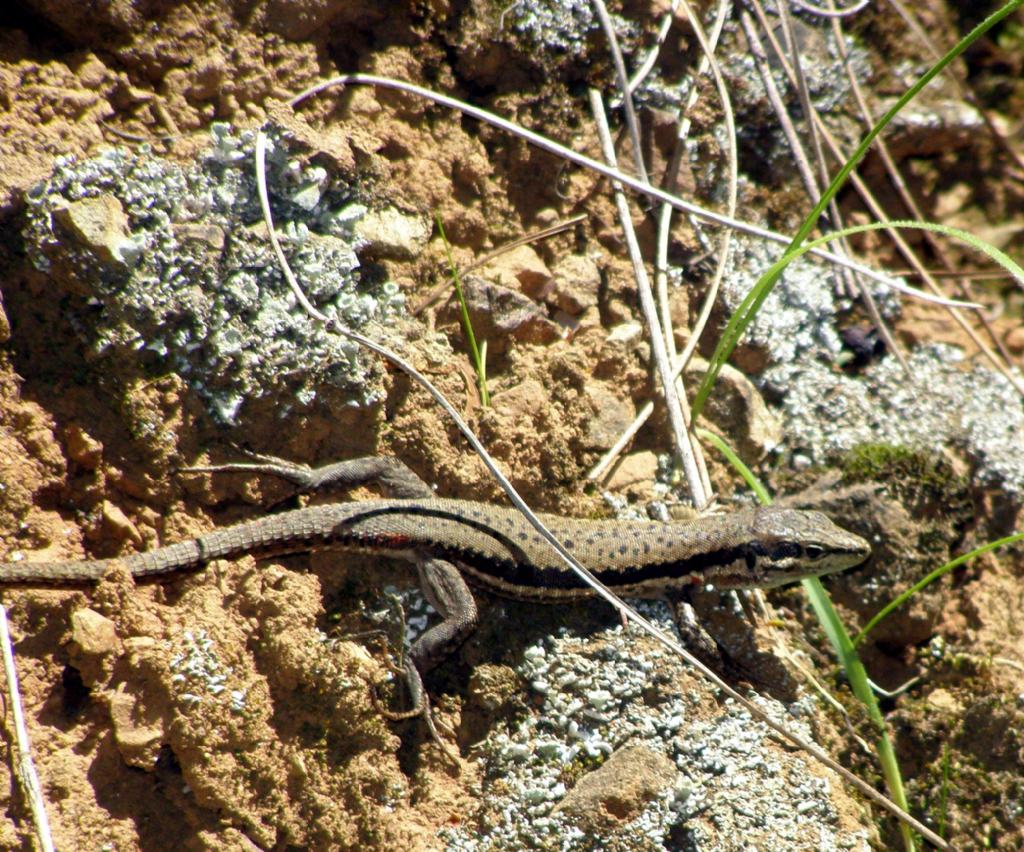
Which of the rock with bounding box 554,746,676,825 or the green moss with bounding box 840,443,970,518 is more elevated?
the green moss with bounding box 840,443,970,518

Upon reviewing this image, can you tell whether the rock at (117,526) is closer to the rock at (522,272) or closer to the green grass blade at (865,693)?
the rock at (522,272)

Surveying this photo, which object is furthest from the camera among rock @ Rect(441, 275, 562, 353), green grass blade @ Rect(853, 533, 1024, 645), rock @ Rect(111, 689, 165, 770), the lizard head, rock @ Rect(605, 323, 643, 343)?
rock @ Rect(605, 323, 643, 343)

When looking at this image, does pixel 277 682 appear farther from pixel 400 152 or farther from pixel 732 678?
pixel 400 152

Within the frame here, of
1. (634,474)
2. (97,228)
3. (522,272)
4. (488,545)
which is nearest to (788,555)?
(634,474)

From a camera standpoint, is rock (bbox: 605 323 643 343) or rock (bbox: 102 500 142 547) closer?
rock (bbox: 102 500 142 547)

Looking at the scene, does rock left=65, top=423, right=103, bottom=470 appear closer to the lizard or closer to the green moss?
the lizard

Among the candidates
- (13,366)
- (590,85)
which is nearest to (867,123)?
(590,85)

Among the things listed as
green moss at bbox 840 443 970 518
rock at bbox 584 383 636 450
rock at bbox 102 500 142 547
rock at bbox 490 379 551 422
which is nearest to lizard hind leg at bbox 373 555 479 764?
rock at bbox 490 379 551 422
